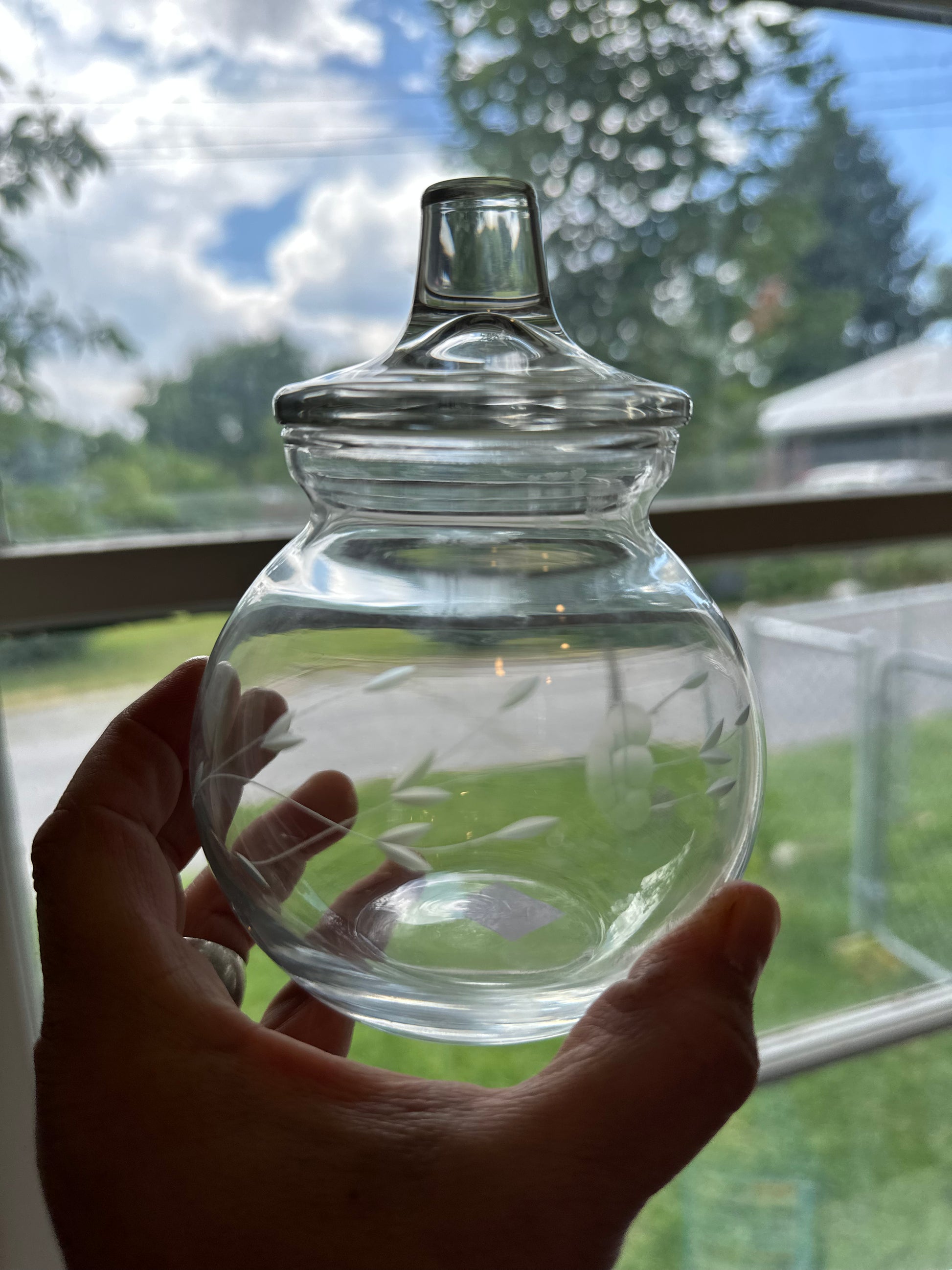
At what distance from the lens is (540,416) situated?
12.5 inches

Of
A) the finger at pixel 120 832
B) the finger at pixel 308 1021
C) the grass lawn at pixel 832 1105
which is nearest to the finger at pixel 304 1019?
the finger at pixel 308 1021

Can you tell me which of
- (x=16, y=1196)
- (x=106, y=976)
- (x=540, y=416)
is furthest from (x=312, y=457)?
(x=16, y=1196)

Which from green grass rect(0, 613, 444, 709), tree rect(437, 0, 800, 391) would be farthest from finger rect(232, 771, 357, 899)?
tree rect(437, 0, 800, 391)

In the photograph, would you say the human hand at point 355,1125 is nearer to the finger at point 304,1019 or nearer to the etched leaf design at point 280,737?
the etched leaf design at point 280,737

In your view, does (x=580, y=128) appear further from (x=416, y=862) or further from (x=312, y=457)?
(x=416, y=862)

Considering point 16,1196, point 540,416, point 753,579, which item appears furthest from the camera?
point 753,579

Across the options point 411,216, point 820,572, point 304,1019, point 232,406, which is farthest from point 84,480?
point 820,572

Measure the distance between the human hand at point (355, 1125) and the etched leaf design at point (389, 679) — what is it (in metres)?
0.04

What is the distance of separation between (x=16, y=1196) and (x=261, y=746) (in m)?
0.56

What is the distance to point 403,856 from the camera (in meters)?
0.33

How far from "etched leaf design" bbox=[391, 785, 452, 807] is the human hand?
0.07 feet

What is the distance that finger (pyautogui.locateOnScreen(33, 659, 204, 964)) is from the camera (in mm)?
401

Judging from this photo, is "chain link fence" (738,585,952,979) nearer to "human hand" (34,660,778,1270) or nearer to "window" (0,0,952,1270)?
"window" (0,0,952,1270)

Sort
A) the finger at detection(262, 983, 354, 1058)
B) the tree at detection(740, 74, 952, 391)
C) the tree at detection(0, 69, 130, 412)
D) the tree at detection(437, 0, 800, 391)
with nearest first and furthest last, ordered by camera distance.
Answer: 1. the finger at detection(262, 983, 354, 1058)
2. the tree at detection(0, 69, 130, 412)
3. the tree at detection(437, 0, 800, 391)
4. the tree at detection(740, 74, 952, 391)
